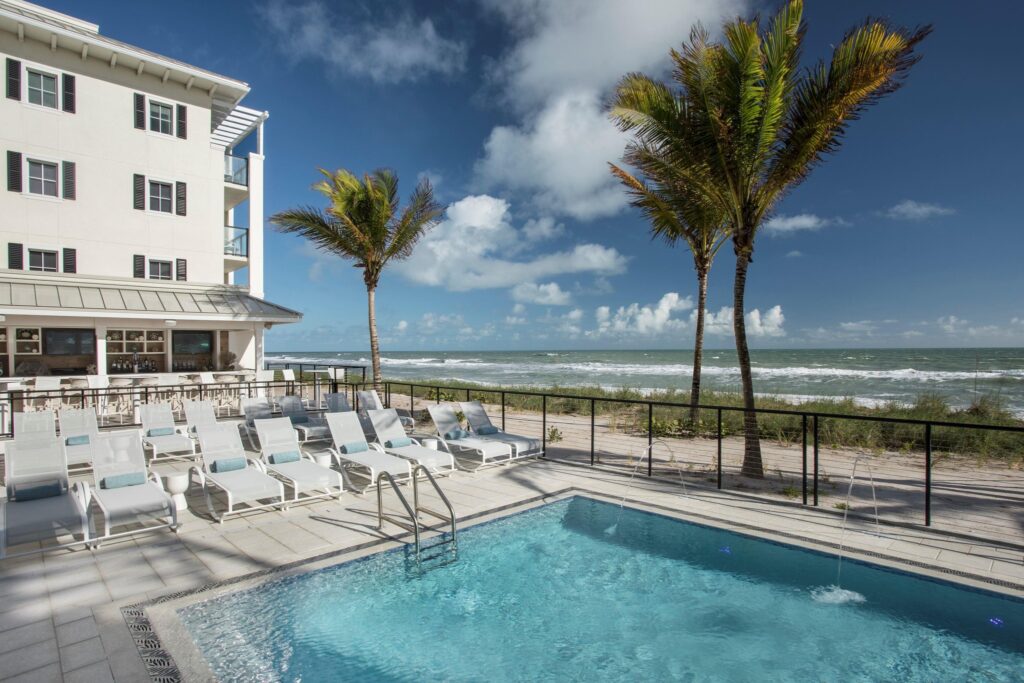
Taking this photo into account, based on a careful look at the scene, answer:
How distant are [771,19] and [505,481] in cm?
761

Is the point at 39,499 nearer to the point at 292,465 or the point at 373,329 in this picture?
the point at 292,465

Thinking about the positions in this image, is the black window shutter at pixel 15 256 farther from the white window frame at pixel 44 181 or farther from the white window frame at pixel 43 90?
the white window frame at pixel 43 90

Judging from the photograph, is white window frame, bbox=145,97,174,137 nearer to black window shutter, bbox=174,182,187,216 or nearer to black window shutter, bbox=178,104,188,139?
black window shutter, bbox=178,104,188,139

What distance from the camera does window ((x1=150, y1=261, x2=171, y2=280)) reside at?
669 inches

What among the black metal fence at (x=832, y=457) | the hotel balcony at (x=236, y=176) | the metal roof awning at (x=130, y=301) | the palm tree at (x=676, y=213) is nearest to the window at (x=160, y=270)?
the metal roof awning at (x=130, y=301)

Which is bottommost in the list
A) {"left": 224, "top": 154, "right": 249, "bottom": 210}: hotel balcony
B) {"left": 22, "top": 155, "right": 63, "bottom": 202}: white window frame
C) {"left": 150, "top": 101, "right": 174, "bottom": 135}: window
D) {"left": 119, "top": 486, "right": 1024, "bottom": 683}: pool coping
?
{"left": 119, "top": 486, "right": 1024, "bottom": 683}: pool coping

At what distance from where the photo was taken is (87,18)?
62.5 ft

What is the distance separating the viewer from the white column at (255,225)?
787 inches

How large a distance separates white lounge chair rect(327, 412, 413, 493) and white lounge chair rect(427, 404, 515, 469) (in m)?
1.26

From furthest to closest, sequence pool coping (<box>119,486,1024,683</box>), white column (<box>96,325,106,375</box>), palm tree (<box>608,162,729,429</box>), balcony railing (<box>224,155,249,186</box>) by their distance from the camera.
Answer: balcony railing (<box>224,155,249,186</box>) < white column (<box>96,325,106,375</box>) < palm tree (<box>608,162,729,429</box>) < pool coping (<box>119,486,1024,683</box>)

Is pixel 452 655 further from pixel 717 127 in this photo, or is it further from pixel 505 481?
pixel 717 127

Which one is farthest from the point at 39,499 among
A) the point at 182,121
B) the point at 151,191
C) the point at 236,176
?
the point at 236,176

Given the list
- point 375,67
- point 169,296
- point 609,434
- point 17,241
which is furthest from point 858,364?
point 17,241

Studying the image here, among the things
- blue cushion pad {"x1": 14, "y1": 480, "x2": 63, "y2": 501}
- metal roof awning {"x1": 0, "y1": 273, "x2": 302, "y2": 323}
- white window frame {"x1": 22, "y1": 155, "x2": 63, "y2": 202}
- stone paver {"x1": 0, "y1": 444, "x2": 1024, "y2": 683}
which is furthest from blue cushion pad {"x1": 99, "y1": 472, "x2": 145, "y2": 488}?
white window frame {"x1": 22, "y1": 155, "x2": 63, "y2": 202}
